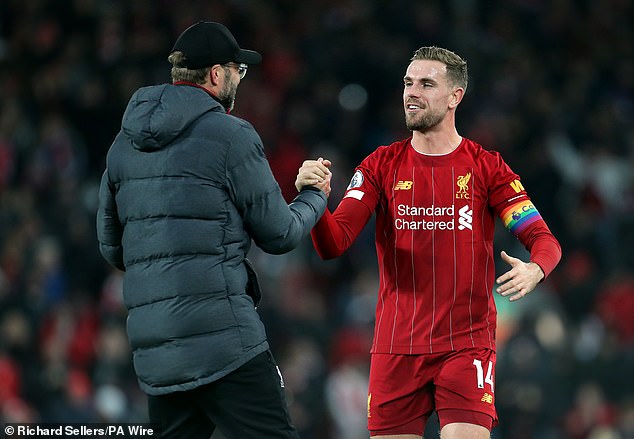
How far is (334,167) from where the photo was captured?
503 inches

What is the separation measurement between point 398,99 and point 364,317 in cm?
273

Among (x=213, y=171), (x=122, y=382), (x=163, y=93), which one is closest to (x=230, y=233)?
(x=213, y=171)

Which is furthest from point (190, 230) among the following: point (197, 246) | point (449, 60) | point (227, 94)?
point (449, 60)

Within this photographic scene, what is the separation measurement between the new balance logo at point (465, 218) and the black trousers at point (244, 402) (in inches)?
52.0

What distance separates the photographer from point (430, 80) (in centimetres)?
577

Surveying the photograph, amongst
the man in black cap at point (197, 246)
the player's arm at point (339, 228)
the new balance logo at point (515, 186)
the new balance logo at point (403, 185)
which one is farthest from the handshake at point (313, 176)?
the new balance logo at point (515, 186)

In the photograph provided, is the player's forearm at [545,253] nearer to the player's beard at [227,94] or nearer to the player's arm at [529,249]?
the player's arm at [529,249]

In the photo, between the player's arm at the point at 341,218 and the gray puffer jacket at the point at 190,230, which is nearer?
the gray puffer jacket at the point at 190,230

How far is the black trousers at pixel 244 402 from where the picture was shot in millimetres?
4684

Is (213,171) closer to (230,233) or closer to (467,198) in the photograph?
(230,233)

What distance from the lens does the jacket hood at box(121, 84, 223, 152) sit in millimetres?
4656

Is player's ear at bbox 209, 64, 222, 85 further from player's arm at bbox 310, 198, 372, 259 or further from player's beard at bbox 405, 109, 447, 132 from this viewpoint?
player's beard at bbox 405, 109, 447, 132

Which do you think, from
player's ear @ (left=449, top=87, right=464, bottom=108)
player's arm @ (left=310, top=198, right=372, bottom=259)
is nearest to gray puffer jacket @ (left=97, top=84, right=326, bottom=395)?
player's arm @ (left=310, top=198, right=372, bottom=259)

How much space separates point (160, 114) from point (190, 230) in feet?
1.52
